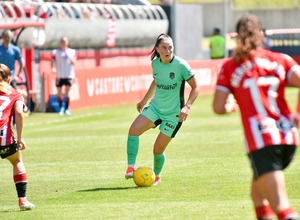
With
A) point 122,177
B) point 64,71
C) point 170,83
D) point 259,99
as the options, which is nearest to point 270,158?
point 259,99

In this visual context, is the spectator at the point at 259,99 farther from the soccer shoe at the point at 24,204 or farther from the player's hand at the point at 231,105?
the soccer shoe at the point at 24,204

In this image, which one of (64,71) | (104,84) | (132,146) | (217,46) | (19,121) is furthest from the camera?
(217,46)

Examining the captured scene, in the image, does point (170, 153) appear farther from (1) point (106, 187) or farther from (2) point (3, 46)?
(2) point (3, 46)

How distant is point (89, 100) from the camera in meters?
28.5

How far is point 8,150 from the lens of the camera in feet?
36.0

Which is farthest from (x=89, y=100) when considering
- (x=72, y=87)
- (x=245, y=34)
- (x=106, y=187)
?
(x=245, y=34)

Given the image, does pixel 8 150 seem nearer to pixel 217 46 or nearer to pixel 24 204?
pixel 24 204

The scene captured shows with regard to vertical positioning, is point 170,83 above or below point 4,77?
below

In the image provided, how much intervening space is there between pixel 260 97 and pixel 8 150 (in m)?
3.95

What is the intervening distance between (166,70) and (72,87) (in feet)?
48.5

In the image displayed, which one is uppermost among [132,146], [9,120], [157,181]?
[9,120]

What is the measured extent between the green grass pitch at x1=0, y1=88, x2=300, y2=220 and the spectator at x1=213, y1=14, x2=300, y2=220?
8.33 feet

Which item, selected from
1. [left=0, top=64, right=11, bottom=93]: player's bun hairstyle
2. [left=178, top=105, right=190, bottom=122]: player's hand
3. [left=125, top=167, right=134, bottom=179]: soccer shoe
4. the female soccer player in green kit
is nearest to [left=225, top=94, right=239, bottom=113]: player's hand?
[left=0, top=64, right=11, bottom=93]: player's bun hairstyle

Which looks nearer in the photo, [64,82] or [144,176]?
[144,176]
